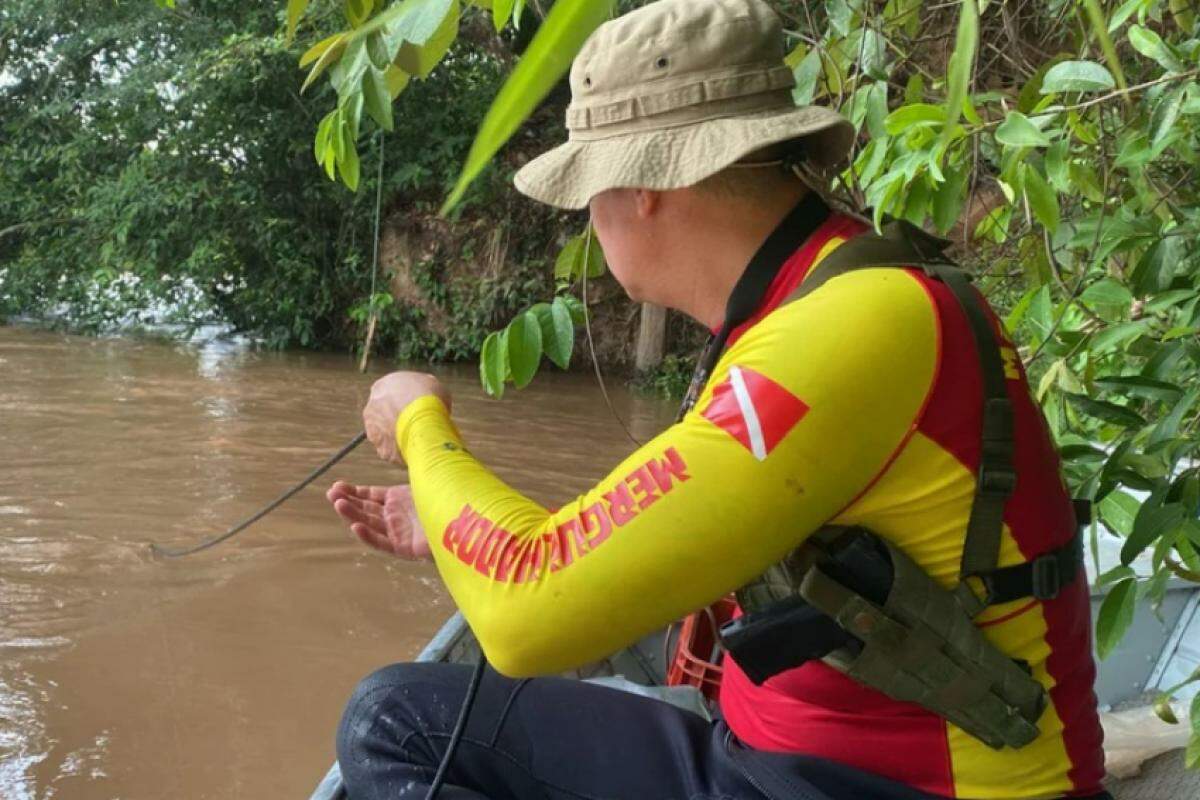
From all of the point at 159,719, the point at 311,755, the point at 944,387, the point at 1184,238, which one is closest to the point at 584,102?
the point at 944,387

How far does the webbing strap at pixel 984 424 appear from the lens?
1.12 m

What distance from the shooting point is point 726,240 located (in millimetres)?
1330

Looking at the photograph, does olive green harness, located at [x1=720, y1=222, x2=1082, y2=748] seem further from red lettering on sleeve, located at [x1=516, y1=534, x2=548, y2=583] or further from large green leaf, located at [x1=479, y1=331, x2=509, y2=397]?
large green leaf, located at [x1=479, y1=331, x2=509, y2=397]

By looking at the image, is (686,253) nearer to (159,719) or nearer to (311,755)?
(311,755)

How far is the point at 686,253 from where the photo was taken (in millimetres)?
1344

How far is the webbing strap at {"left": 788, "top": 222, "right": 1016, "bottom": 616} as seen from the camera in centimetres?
112

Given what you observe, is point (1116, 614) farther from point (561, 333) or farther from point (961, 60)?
point (961, 60)

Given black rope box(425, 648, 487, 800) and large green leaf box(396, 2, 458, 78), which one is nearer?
large green leaf box(396, 2, 458, 78)

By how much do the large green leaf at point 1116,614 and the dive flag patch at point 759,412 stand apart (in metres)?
1.06

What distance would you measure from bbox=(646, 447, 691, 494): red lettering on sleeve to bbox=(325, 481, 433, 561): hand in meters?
0.53

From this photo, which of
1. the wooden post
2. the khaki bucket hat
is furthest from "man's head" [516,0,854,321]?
the wooden post

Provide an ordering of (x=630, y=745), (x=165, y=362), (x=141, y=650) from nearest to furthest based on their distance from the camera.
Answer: (x=630, y=745), (x=141, y=650), (x=165, y=362)

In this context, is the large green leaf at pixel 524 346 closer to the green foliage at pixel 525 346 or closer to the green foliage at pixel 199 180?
the green foliage at pixel 525 346

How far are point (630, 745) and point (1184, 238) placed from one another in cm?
130
